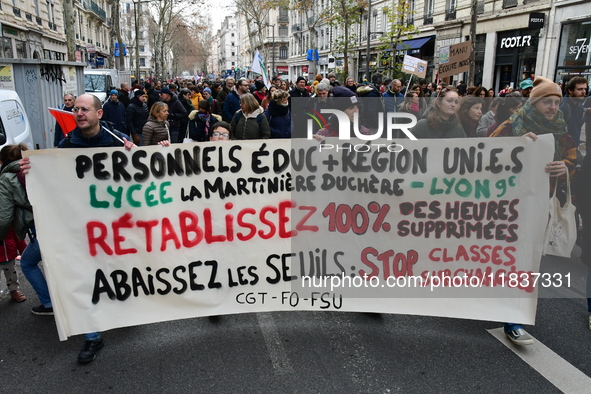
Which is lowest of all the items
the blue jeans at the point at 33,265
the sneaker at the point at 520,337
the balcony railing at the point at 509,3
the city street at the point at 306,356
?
the city street at the point at 306,356

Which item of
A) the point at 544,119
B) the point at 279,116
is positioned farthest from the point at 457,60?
the point at 544,119

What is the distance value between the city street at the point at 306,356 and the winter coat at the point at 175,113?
249 inches

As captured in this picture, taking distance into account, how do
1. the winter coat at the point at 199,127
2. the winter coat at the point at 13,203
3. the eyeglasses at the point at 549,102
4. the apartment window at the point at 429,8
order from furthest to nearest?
the apartment window at the point at 429,8
the winter coat at the point at 199,127
the eyeglasses at the point at 549,102
the winter coat at the point at 13,203

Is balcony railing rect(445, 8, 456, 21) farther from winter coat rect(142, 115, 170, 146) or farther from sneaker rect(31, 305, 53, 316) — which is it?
sneaker rect(31, 305, 53, 316)

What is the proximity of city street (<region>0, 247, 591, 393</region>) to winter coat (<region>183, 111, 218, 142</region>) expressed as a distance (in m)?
4.31

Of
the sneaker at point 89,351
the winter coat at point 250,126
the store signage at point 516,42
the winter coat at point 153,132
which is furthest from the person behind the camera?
the store signage at point 516,42

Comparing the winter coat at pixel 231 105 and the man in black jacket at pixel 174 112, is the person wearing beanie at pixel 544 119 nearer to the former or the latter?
the winter coat at pixel 231 105

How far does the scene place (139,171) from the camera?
3.34 metres

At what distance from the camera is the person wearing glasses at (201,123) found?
26.0 ft

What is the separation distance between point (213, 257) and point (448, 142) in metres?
1.86

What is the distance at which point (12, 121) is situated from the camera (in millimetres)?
7027

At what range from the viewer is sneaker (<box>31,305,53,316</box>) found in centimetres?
405

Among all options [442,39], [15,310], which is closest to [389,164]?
[15,310]

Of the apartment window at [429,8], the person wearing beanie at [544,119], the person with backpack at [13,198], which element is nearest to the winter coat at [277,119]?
the person wearing beanie at [544,119]
